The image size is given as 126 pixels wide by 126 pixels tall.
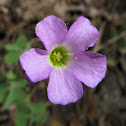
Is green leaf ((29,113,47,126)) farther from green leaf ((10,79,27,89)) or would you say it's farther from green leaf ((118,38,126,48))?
green leaf ((118,38,126,48))

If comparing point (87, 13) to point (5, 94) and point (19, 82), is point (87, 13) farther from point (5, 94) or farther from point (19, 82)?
point (5, 94)

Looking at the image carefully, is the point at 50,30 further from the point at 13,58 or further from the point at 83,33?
the point at 13,58

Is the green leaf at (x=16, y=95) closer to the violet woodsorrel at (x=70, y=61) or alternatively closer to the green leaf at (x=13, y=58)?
the green leaf at (x=13, y=58)

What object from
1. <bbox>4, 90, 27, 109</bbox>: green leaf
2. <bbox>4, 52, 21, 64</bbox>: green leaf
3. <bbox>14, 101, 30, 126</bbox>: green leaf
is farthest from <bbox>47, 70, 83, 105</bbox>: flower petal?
<bbox>14, 101, 30, 126</bbox>: green leaf

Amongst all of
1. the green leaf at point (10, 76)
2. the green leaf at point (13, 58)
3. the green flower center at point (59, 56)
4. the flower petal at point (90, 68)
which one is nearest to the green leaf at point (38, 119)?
the green leaf at point (10, 76)

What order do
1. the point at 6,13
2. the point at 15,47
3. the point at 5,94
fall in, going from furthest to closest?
1. the point at 6,13
2. the point at 5,94
3. the point at 15,47


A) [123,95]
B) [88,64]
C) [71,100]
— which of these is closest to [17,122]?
[71,100]

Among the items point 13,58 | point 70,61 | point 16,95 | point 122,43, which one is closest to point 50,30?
point 70,61
